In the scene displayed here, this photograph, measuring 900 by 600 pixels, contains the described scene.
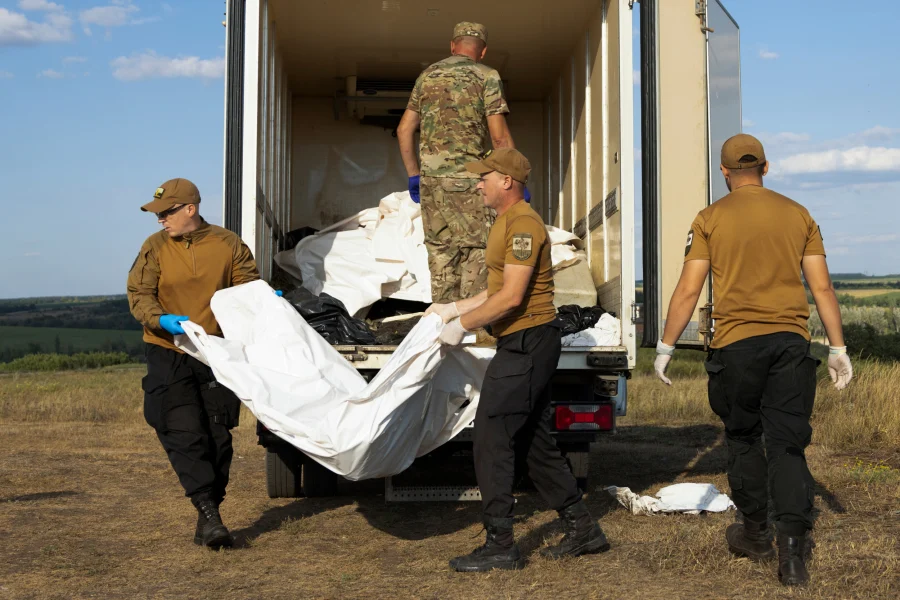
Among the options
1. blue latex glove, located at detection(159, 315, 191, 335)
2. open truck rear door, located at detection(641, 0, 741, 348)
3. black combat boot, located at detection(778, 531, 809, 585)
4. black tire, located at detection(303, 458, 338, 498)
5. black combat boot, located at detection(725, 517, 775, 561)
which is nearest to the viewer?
black combat boot, located at detection(778, 531, 809, 585)

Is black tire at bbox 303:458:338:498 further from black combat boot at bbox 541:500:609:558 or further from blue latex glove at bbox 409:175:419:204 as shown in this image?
black combat boot at bbox 541:500:609:558

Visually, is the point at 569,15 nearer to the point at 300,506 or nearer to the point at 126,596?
the point at 300,506

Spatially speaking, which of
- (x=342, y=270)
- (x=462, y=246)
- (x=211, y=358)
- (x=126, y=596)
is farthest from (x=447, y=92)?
(x=126, y=596)

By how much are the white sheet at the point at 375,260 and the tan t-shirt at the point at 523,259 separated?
6.85 feet

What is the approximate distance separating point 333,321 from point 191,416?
1223 millimetres

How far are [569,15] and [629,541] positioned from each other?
3.75 metres

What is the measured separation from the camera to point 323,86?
28.4ft

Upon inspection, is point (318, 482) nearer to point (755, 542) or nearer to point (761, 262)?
point (755, 542)

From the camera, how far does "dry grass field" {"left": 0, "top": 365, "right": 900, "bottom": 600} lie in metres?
4.10

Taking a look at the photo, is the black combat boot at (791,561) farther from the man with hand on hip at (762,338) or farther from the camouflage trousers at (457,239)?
the camouflage trousers at (457,239)

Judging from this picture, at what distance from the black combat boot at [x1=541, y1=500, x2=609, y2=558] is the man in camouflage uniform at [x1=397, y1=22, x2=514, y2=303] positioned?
154 cm

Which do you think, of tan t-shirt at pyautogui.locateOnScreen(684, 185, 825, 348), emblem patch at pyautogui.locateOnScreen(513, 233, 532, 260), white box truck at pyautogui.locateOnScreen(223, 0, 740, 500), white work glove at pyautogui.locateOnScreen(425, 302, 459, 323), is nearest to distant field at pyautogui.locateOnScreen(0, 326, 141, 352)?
white box truck at pyautogui.locateOnScreen(223, 0, 740, 500)

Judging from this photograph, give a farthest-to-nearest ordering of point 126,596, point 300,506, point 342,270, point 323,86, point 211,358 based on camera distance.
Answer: point 323,86
point 342,270
point 300,506
point 211,358
point 126,596

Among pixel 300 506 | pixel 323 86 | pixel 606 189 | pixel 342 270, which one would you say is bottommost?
pixel 300 506
